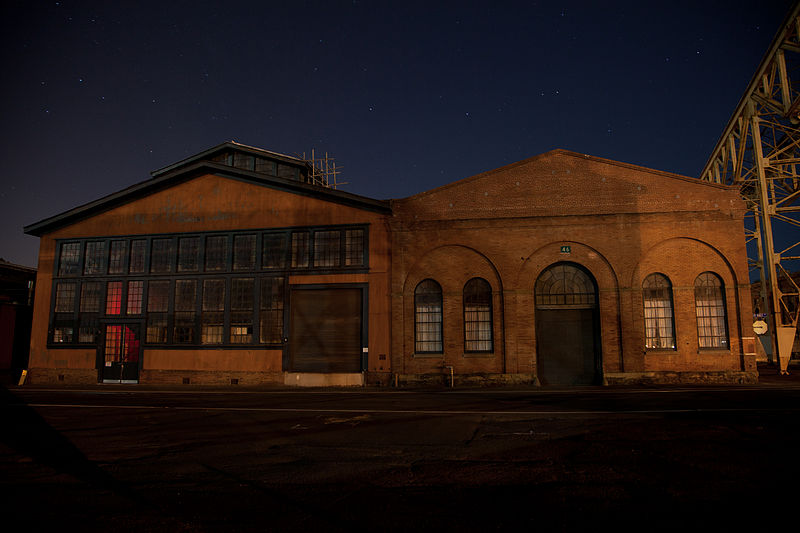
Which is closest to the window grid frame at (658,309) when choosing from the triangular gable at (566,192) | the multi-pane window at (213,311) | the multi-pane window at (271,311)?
the triangular gable at (566,192)

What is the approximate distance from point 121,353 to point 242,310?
21.3ft

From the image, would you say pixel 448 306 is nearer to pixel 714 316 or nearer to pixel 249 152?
pixel 714 316

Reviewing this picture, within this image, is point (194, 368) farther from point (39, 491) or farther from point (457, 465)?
point (457, 465)

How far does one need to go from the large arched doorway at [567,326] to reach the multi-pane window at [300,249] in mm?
10404

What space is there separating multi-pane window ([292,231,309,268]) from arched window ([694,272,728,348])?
16.6 metres

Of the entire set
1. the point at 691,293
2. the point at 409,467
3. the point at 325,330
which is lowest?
the point at 409,467

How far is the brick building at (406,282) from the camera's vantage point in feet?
67.0

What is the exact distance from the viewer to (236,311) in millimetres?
23422

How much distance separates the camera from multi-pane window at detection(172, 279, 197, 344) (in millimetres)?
23672

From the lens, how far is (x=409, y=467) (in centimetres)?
747

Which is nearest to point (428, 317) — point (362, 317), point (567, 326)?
point (362, 317)

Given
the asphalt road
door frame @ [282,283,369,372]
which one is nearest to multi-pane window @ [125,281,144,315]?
door frame @ [282,283,369,372]

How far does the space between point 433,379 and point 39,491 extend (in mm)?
15769

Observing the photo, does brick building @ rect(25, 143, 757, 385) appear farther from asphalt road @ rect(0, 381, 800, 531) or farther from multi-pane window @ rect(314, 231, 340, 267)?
asphalt road @ rect(0, 381, 800, 531)
